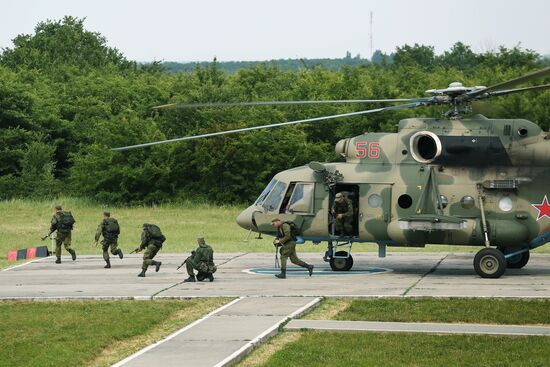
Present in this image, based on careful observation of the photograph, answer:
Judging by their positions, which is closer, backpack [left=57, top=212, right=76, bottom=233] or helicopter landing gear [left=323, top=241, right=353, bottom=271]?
helicopter landing gear [left=323, top=241, right=353, bottom=271]

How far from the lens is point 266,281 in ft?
81.0

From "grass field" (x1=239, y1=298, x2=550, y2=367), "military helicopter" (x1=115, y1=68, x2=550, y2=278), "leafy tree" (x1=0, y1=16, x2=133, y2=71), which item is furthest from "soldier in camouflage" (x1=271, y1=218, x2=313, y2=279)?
"leafy tree" (x1=0, y1=16, x2=133, y2=71)

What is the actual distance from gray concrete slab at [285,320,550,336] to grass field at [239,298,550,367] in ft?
0.97

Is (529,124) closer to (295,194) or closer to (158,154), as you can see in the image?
(295,194)

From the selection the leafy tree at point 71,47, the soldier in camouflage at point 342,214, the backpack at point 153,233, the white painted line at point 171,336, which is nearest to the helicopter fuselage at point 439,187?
the soldier in camouflage at point 342,214

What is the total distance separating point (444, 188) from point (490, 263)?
202 centimetres

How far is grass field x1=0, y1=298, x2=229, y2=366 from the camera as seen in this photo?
16.5 meters

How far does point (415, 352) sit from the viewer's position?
53.5 feet

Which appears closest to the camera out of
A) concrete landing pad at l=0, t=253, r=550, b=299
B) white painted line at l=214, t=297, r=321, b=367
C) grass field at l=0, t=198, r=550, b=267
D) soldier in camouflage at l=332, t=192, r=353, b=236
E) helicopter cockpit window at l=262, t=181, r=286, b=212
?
white painted line at l=214, t=297, r=321, b=367

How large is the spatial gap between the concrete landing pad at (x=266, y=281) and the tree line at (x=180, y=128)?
18598mm

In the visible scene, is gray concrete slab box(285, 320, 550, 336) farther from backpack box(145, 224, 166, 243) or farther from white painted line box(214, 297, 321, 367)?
backpack box(145, 224, 166, 243)

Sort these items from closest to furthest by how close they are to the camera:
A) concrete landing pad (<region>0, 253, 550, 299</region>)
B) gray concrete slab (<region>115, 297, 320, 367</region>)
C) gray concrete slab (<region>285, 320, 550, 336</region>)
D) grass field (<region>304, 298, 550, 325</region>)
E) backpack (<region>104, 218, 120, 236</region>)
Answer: gray concrete slab (<region>115, 297, 320, 367</region>) < gray concrete slab (<region>285, 320, 550, 336</region>) < grass field (<region>304, 298, 550, 325</region>) < concrete landing pad (<region>0, 253, 550, 299</region>) < backpack (<region>104, 218, 120, 236</region>)

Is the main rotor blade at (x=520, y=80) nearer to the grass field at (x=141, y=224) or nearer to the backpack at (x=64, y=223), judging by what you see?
the grass field at (x=141, y=224)

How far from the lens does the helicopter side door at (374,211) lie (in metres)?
25.2
